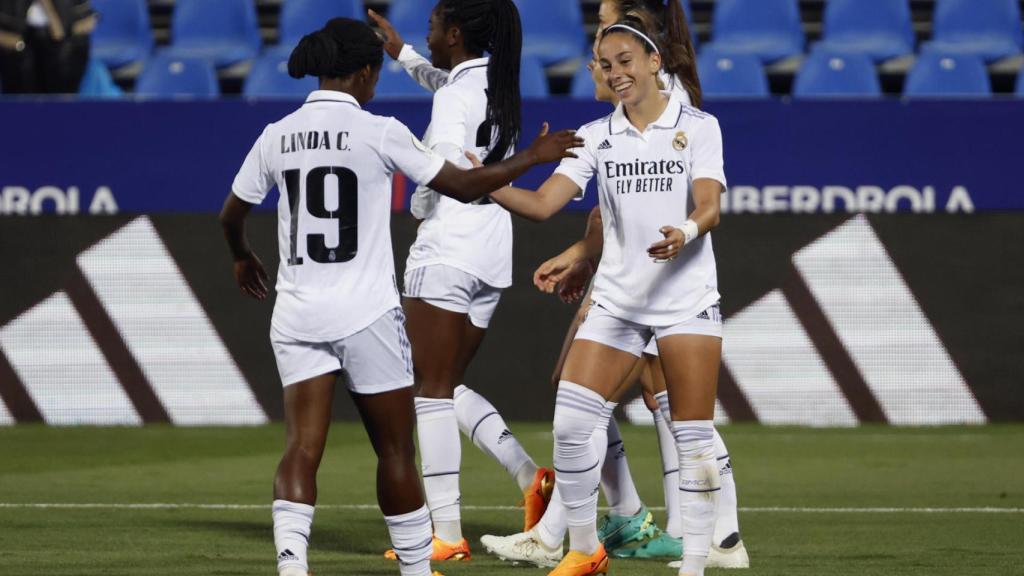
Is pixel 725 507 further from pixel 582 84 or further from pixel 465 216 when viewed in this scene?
pixel 582 84

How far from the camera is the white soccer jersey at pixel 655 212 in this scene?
18.4 ft

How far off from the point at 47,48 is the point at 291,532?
348 inches

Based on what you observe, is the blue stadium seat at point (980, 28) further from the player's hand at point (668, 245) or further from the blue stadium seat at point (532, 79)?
the player's hand at point (668, 245)

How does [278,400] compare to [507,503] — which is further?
[278,400]

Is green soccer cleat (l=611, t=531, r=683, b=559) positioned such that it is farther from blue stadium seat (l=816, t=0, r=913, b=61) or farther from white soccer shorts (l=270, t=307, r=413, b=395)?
blue stadium seat (l=816, t=0, r=913, b=61)

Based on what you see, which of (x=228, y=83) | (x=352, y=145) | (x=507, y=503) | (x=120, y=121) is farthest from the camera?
(x=228, y=83)

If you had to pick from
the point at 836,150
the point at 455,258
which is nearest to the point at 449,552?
the point at 455,258

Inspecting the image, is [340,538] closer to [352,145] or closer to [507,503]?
[507,503]

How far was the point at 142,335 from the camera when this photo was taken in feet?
36.4

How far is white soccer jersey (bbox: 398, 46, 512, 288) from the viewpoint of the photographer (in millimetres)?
6328

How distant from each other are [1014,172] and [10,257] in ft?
21.3

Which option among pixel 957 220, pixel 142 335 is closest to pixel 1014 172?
pixel 957 220

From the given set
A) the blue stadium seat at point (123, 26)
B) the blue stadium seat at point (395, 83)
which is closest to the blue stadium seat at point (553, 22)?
the blue stadium seat at point (395, 83)

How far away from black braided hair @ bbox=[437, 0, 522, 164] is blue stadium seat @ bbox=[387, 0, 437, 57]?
7269 millimetres
